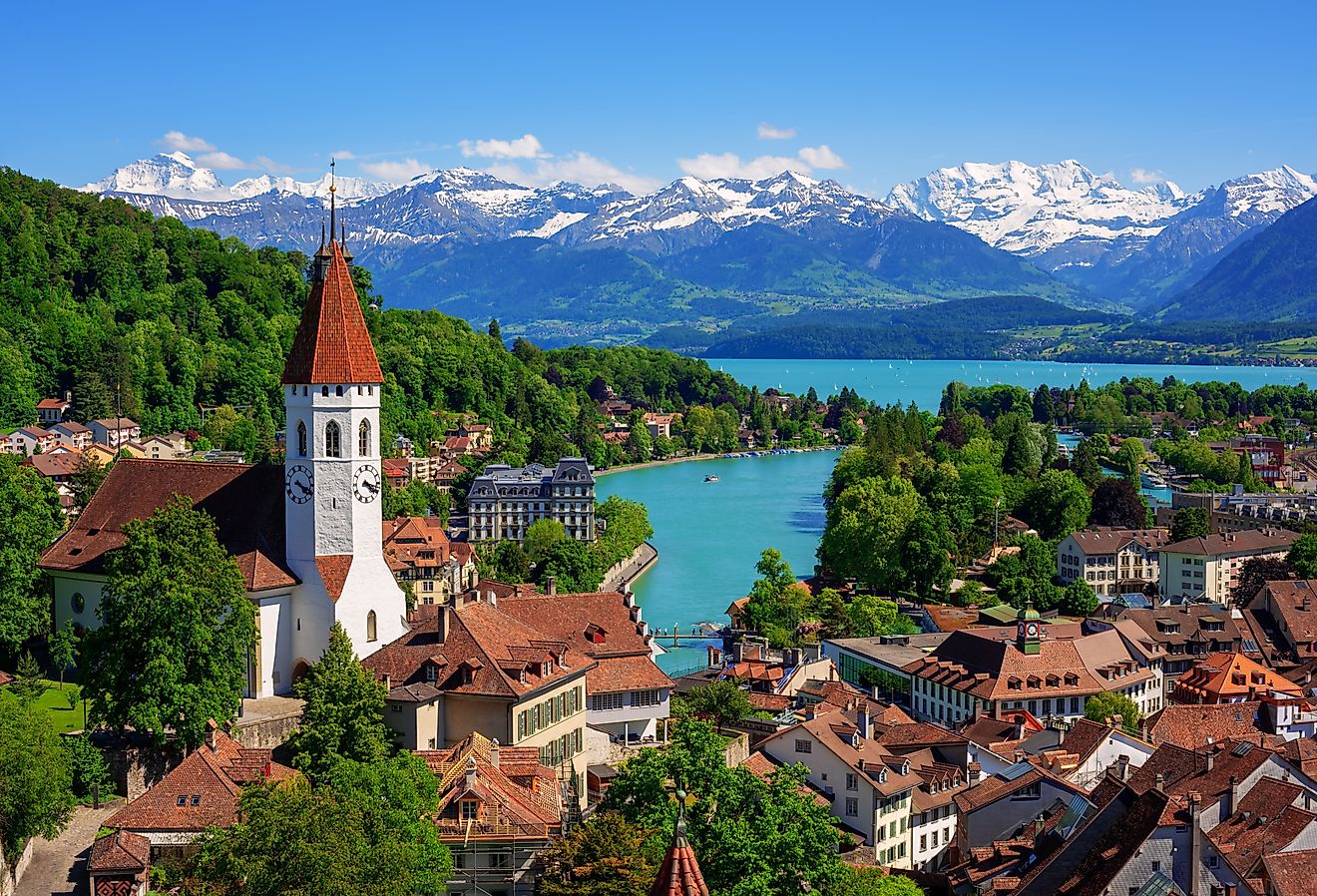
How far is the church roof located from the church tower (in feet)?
0.06

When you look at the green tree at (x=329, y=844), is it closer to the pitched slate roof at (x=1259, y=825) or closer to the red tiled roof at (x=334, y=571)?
the red tiled roof at (x=334, y=571)

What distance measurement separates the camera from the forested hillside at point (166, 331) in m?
81.1

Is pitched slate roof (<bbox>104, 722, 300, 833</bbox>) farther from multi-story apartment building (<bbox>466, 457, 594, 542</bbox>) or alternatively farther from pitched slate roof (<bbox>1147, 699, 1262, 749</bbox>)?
multi-story apartment building (<bbox>466, 457, 594, 542</bbox>)

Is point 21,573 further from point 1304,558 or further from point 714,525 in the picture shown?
point 714,525

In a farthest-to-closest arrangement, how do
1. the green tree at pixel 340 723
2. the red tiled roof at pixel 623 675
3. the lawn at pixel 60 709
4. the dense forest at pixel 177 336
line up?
1. the dense forest at pixel 177 336
2. the red tiled roof at pixel 623 675
3. the lawn at pixel 60 709
4. the green tree at pixel 340 723

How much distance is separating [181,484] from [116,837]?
400 inches

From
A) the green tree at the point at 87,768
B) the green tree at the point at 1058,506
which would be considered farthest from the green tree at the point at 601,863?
the green tree at the point at 1058,506

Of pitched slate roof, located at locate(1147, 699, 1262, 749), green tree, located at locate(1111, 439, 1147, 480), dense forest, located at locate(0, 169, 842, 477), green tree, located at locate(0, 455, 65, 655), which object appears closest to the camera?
green tree, located at locate(0, 455, 65, 655)

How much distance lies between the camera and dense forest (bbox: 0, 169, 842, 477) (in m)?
81.0

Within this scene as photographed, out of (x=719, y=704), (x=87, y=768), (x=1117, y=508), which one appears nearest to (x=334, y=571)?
(x=87, y=768)

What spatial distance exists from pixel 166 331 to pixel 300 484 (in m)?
59.8

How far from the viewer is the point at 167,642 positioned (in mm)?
25984

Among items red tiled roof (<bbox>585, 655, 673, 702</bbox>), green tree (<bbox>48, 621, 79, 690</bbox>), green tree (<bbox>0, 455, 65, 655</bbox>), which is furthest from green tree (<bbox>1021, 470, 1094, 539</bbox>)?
green tree (<bbox>48, 621, 79, 690</bbox>)

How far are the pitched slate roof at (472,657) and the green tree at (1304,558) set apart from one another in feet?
124
